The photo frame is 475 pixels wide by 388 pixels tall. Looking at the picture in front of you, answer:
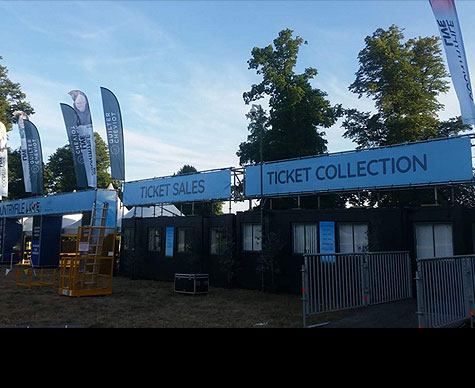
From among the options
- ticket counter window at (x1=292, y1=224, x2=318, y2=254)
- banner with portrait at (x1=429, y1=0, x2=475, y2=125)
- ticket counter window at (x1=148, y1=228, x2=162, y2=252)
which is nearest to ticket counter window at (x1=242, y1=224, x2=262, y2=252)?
ticket counter window at (x1=292, y1=224, x2=318, y2=254)

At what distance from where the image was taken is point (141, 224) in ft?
70.8

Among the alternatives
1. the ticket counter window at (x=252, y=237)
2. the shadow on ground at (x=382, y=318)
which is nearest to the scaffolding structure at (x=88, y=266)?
the ticket counter window at (x=252, y=237)

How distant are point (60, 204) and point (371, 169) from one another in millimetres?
20584

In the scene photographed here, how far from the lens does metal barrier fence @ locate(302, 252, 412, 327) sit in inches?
348

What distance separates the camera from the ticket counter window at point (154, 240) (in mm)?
20495

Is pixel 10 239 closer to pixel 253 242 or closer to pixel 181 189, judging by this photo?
pixel 181 189

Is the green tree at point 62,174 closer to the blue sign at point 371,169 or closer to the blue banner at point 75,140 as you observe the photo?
the blue banner at point 75,140

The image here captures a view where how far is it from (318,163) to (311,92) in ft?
52.1

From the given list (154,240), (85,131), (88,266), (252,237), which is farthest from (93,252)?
(85,131)

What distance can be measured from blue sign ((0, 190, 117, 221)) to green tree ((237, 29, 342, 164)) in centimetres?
1213

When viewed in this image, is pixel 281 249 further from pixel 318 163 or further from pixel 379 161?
pixel 379 161

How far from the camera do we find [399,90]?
25906mm

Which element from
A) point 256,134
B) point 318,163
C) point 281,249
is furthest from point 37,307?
point 256,134

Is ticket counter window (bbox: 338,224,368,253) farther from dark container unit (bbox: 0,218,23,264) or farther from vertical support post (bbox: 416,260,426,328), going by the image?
dark container unit (bbox: 0,218,23,264)
